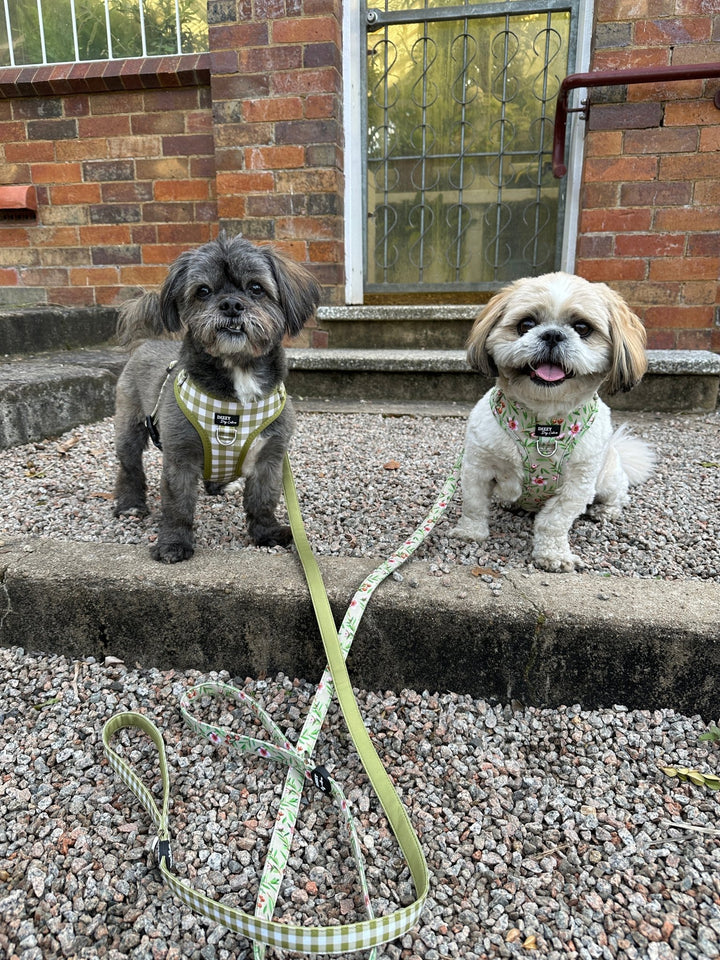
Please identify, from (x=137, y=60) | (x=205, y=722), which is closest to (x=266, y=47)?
(x=137, y=60)

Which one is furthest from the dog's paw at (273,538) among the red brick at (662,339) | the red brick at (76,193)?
the red brick at (76,193)

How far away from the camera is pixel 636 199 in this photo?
4809 mm

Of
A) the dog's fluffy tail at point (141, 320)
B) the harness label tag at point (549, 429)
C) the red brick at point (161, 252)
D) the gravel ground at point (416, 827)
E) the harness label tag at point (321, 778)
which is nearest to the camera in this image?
the gravel ground at point (416, 827)

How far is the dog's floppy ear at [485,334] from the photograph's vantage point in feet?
7.10

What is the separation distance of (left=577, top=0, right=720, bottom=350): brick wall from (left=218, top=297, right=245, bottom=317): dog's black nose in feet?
12.6

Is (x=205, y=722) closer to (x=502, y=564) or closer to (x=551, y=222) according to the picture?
(x=502, y=564)

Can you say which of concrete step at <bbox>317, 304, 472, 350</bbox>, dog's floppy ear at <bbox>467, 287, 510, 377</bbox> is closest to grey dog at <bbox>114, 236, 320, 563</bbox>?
dog's floppy ear at <bbox>467, 287, 510, 377</bbox>

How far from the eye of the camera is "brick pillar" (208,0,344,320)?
193 inches

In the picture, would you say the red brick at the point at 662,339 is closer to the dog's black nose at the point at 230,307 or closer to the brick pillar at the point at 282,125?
the brick pillar at the point at 282,125

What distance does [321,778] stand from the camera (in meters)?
1.58

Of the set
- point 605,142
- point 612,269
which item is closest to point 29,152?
point 605,142

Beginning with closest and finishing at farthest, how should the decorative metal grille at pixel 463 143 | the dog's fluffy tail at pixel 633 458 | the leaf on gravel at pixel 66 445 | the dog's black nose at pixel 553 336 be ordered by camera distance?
the dog's black nose at pixel 553 336 → the dog's fluffy tail at pixel 633 458 → the leaf on gravel at pixel 66 445 → the decorative metal grille at pixel 463 143

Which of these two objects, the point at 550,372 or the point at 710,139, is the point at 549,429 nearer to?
the point at 550,372

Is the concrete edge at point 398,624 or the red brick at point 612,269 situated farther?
the red brick at point 612,269
